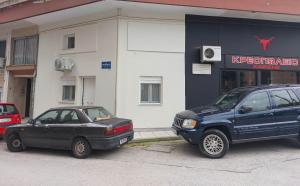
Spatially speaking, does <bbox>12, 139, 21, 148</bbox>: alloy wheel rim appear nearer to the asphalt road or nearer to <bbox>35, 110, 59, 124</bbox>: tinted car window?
the asphalt road

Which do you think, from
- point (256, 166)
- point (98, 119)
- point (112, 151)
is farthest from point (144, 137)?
point (256, 166)

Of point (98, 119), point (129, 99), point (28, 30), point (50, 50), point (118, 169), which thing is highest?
point (28, 30)

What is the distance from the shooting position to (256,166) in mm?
6434

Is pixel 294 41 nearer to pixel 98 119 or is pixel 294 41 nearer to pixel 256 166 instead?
pixel 256 166

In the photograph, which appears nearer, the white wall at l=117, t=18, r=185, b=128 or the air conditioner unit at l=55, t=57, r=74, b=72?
the white wall at l=117, t=18, r=185, b=128

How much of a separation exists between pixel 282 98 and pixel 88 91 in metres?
7.98

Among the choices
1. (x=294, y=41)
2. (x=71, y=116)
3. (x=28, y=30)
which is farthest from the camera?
(x=28, y=30)

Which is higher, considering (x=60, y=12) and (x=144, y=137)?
(x=60, y=12)

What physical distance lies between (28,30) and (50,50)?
222cm

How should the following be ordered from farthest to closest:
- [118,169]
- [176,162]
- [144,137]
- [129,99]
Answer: [129,99], [144,137], [176,162], [118,169]

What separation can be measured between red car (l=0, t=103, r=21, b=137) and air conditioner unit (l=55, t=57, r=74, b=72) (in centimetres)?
274

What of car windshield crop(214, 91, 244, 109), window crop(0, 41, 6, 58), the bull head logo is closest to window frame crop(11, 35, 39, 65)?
window crop(0, 41, 6, 58)

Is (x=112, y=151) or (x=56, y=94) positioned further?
(x=56, y=94)

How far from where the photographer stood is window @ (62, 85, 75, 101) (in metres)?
12.4
